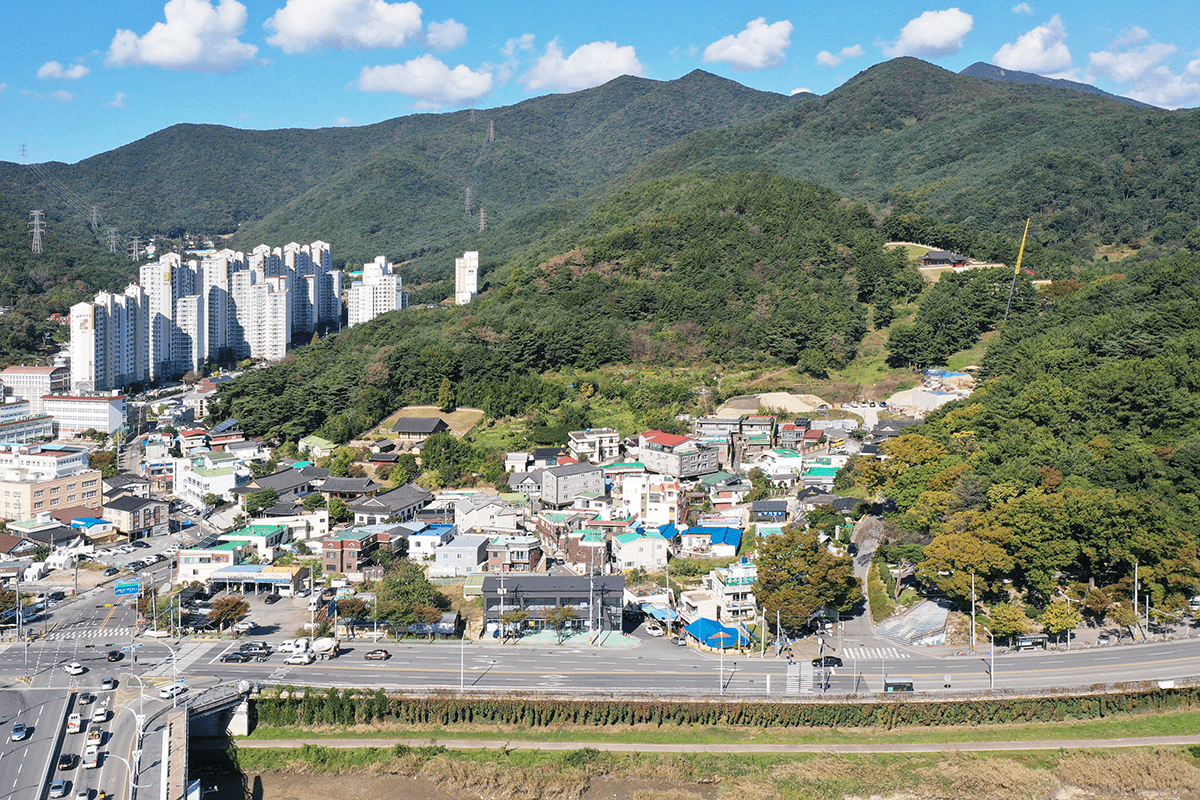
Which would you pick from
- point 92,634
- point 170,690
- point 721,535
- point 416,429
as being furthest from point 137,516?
point 721,535

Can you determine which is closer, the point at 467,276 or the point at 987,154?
the point at 467,276

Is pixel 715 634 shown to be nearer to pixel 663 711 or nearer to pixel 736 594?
pixel 736 594

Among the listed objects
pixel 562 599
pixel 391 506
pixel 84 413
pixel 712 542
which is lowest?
pixel 562 599

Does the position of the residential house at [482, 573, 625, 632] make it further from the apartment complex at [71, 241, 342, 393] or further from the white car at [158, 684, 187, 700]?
the apartment complex at [71, 241, 342, 393]

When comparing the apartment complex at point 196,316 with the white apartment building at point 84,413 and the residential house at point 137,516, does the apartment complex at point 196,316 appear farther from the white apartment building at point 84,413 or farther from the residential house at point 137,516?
the residential house at point 137,516

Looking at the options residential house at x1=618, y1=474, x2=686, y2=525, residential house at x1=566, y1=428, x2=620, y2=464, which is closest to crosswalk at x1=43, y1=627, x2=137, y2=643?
residential house at x1=618, y1=474, x2=686, y2=525

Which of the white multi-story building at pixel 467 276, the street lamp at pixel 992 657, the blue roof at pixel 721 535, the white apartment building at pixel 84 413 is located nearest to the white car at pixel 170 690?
the blue roof at pixel 721 535

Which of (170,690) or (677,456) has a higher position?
(677,456)
